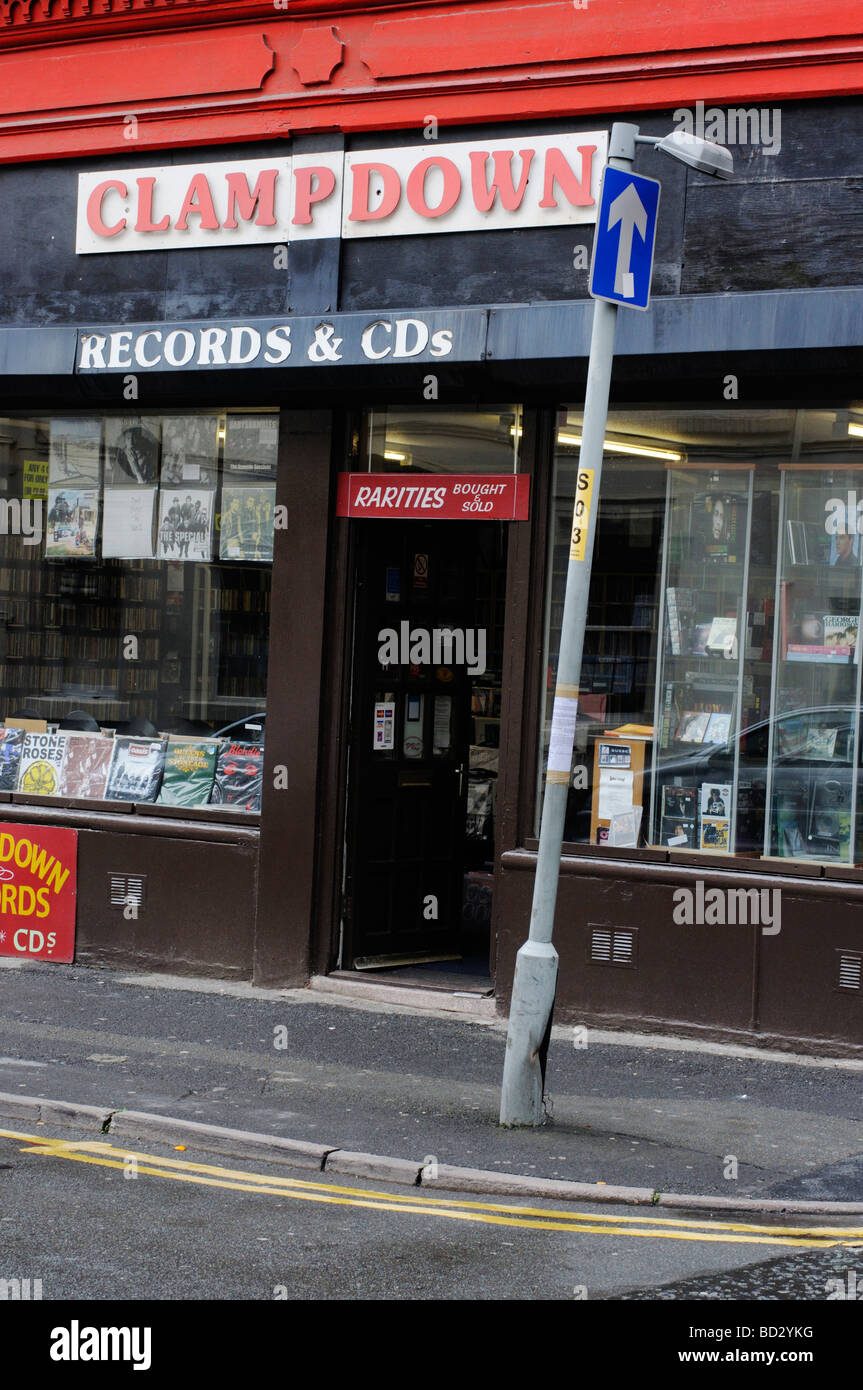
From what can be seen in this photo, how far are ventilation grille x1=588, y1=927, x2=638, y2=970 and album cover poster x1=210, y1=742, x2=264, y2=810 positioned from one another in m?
2.72

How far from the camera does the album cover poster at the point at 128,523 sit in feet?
38.1

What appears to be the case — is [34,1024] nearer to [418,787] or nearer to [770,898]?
[418,787]

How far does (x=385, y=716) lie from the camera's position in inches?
438

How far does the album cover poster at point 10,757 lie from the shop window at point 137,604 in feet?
0.04

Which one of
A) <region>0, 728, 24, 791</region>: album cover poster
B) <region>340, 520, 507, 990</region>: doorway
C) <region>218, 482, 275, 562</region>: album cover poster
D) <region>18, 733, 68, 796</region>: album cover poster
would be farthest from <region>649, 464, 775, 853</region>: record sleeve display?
<region>0, 728, 24, 791</region>: album cover poster

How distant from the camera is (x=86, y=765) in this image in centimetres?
1184

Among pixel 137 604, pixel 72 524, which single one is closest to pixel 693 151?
pixel 137 604

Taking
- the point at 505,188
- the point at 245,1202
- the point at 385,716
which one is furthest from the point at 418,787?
the point at 245,1202

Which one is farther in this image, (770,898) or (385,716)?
(385,716)

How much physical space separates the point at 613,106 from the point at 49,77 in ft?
14.5

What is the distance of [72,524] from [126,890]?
111 inches

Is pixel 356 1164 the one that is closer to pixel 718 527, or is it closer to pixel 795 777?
pixel 795 777

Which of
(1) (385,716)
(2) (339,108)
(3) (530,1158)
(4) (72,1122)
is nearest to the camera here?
(3) (530,1158)

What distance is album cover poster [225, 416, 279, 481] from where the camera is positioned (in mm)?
11086
